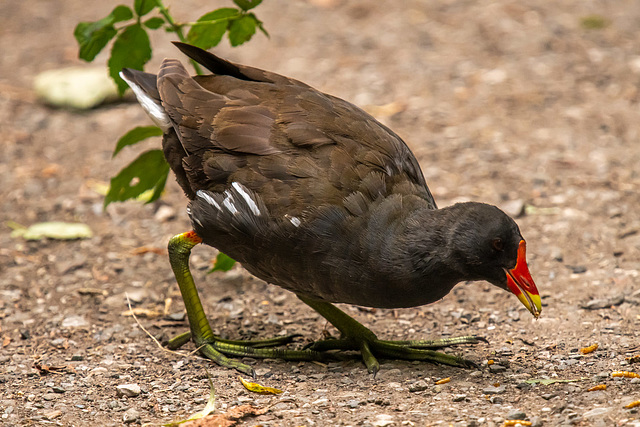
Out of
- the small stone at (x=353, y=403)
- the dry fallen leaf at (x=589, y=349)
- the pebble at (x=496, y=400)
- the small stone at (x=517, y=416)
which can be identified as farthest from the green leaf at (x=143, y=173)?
the dry fallen leaf at (x=589, y=349)

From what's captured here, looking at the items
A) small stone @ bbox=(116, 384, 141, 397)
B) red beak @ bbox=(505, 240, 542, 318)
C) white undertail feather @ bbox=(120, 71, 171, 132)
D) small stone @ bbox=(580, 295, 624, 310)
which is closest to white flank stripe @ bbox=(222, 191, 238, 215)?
white undertail feather @ bbox=(120, 71, 171, 132)

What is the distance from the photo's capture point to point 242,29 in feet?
16.0

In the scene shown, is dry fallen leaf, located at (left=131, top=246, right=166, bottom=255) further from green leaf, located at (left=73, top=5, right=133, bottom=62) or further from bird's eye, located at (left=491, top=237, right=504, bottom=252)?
bird's eye, located at (left=491, top=237, right=504, bottom=252)

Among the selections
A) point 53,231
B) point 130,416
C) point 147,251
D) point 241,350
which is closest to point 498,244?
point 241,350

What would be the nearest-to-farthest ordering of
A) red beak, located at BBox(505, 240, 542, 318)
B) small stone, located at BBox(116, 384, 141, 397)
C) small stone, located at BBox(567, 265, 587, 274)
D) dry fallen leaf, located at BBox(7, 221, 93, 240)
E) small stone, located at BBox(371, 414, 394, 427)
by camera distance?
small stone, located at BBox(371, 414, 394, 427)
red beak, located at BBox(505, 240, 542, 318)
small stone, located at BBox(116, 384, 141, 397)
small stone, located at BBox(567, 265, 587, 274)
dry fallen leaf, located at BBox(7, 221, 93, 240)

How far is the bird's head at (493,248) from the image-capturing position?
153 inches

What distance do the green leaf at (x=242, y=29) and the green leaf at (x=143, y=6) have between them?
1.66 ft

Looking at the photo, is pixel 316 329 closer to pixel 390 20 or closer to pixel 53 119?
pixel 53 119

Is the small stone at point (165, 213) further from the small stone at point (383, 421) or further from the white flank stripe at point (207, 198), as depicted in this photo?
the small stone at point (383, 421)

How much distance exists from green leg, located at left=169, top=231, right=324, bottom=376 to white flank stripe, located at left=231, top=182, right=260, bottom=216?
0.62m

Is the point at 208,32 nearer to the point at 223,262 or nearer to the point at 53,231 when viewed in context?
the point at 223,262

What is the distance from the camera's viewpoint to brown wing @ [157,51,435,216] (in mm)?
4133

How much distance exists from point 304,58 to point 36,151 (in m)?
3.33

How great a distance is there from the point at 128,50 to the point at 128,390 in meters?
2.13
